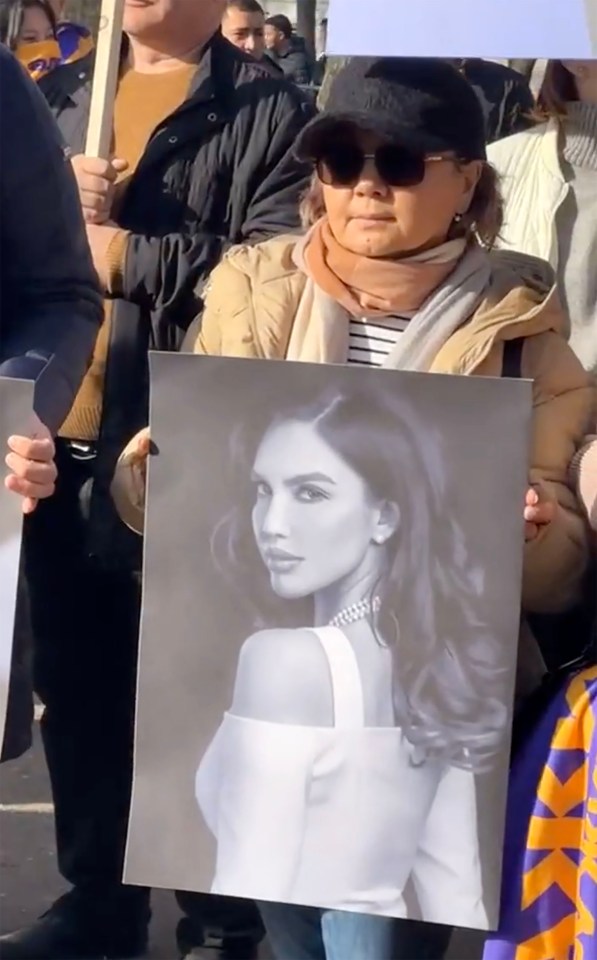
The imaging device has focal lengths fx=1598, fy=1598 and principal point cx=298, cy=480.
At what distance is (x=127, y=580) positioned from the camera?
2477mm

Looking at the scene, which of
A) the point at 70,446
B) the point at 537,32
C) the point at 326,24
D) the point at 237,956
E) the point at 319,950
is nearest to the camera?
the point at 537,32

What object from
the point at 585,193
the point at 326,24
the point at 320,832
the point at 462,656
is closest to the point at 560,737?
the point at 462,656

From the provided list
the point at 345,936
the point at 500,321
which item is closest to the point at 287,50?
the point at 500,321

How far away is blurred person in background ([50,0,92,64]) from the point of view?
2324 mm

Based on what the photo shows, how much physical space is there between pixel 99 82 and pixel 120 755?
3.55 feet

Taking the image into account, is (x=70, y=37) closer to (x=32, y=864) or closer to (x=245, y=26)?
(x=245, y=26)

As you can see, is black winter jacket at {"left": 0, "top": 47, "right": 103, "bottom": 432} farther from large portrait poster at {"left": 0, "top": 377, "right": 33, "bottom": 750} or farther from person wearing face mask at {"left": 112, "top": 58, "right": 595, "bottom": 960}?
person wearing face mask at {"left": 112, "top": 58, "right": 595, "bottom": 960}

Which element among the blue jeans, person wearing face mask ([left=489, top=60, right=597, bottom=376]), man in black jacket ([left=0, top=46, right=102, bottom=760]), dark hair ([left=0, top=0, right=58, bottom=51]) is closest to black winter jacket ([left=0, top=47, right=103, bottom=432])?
man in black jacket ([left=0, top=46, right=102, bottom=760])

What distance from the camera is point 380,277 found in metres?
1.96

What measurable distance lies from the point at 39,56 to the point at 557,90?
29.4 inches

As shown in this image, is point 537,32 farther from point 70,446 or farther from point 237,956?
point 237,956

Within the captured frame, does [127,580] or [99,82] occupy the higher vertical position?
[99,82]

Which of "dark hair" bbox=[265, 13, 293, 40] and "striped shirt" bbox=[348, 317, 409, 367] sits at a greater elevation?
"dark hair" bbox=[265, 13, 293, 40]

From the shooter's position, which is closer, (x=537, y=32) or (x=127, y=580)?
(x=537, y=32)
